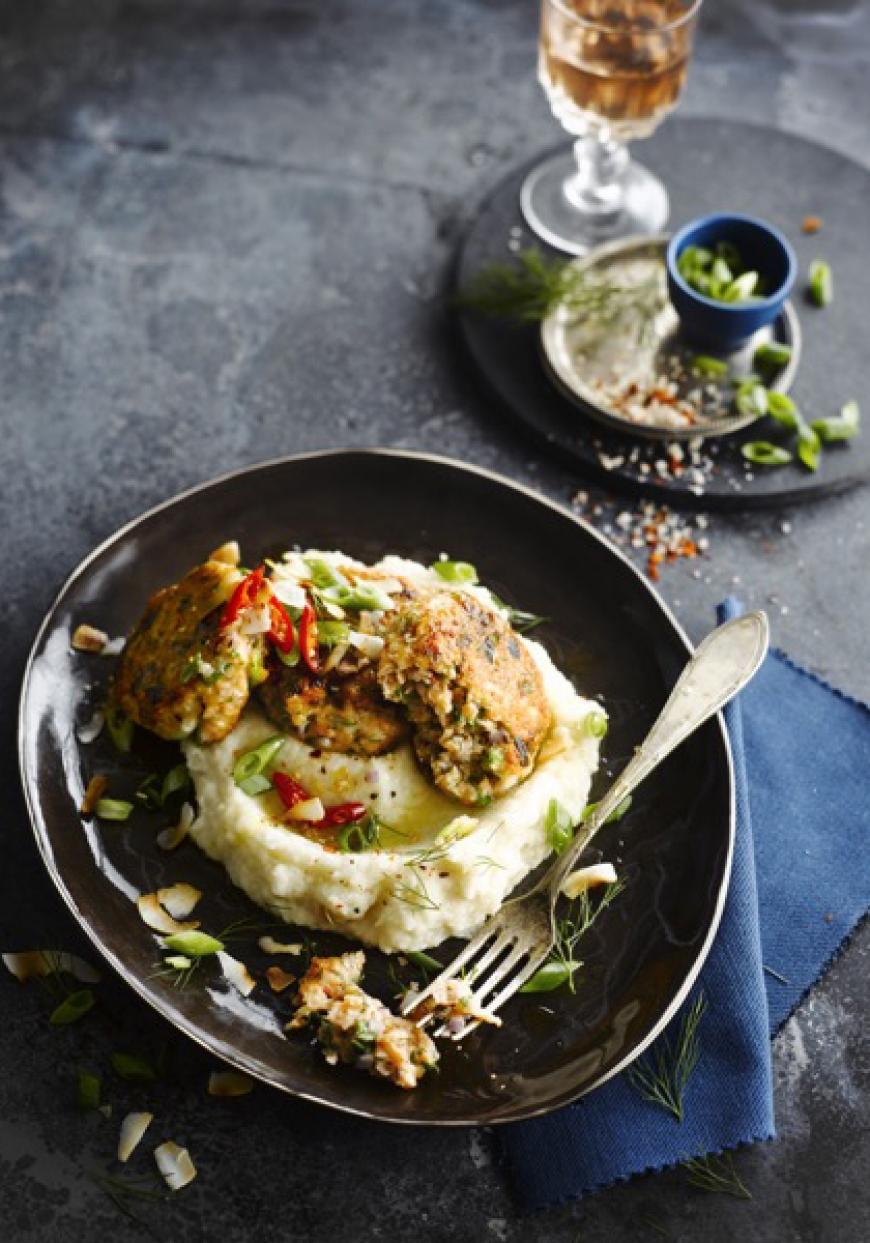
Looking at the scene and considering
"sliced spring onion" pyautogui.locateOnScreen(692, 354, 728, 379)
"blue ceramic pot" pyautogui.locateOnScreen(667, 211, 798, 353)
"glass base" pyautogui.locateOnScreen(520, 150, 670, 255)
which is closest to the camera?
"blue ceramic pot" pyautogui.locateOnScreen(667, 211, 798, 353)

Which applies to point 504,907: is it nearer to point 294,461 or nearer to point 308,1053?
point 308,1053

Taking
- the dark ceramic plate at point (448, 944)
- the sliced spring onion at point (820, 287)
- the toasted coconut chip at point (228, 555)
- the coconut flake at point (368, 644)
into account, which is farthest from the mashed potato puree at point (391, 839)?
the sliced spring onion at point (820, 287)

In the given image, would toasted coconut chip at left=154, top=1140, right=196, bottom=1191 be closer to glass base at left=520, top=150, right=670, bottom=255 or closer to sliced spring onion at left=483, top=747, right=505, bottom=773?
sliced spring onion at left=483, top=747, right=505, bottom=773

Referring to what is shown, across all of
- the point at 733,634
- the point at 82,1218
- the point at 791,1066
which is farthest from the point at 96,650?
the point at 791,1066

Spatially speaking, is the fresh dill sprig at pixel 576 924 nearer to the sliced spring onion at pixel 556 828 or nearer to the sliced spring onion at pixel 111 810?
the sliced spring onion at pixel 556 828

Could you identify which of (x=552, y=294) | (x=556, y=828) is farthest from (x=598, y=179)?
(x=556, y=828)

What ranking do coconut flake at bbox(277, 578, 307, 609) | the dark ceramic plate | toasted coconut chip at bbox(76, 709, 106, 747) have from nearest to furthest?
the dark ceramic plate
coconut flake at bbox(277, 578, 307, 609)
toasted coconut chip at bbox(76, 709, 106, 747)

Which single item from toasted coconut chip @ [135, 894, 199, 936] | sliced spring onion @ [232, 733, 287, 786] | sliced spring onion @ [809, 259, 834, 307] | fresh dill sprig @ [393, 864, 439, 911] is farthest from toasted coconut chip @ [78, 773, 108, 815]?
sliced spring onion @ [809, 259, 834, 307]
